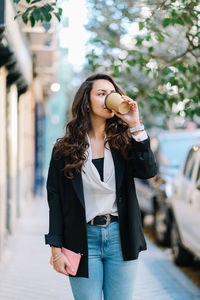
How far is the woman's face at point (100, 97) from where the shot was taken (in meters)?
3.23

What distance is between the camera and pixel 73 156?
3.15m

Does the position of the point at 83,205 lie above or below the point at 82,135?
below

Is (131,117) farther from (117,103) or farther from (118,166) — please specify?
(118,166)

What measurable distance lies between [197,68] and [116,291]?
3.42 metres

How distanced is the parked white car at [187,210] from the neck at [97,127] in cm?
339

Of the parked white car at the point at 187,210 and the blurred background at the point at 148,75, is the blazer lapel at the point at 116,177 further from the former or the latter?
the parked white car at the point at 187,210

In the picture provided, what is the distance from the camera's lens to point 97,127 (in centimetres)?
334

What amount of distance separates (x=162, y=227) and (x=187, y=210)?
2746mm

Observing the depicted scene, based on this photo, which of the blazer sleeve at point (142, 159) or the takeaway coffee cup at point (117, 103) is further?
the blazer sleeve at point (142, 159)

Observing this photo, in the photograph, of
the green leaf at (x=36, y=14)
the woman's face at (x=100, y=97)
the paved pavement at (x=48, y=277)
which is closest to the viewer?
the woman's face at (x=100, y=97)

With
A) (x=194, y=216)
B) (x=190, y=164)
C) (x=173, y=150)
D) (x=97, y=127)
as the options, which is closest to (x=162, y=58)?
(x=194, y=216)

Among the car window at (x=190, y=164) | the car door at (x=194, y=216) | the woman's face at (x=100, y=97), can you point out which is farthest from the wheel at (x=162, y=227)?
the woman's face at (x=100, y=97)

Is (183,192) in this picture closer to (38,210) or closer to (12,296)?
(12,296)

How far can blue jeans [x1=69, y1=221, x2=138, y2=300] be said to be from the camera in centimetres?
311
